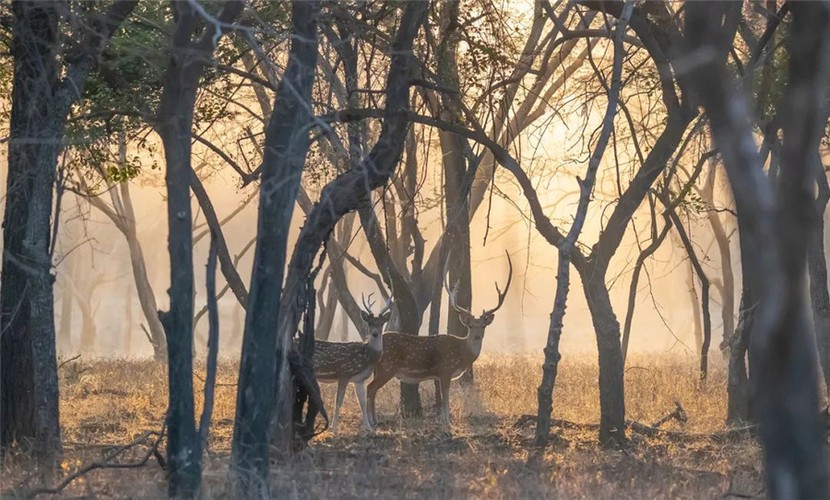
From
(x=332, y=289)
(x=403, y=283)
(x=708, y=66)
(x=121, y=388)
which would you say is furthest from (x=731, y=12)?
(x=332, y=289)

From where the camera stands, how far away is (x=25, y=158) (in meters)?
10.1

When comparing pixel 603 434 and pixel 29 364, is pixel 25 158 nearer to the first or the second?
pixel 29 364

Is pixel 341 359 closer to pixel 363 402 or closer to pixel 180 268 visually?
pixel 363 402

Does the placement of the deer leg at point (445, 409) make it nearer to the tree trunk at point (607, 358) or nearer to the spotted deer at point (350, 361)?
the spotted deer at point (350, 361)

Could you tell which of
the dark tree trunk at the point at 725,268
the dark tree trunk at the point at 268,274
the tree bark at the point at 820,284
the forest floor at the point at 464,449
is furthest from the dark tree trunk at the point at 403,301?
the dark tree trunk at the point at 725,268

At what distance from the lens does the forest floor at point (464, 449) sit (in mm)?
9375

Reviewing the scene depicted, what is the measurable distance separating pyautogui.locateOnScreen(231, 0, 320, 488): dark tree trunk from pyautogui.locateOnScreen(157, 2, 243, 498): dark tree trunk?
0.36 meters

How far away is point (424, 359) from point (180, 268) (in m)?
7.02

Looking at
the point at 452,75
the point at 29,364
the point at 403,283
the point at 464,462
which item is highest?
the point at 452,75

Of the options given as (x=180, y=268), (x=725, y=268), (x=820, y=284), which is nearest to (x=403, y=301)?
(x=820, y=284)

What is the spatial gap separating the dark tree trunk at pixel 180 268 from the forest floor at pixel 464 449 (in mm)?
323

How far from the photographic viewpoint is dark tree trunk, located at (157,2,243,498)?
8.12 meters

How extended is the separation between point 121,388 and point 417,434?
5.82 meters

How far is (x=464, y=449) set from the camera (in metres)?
12.3
